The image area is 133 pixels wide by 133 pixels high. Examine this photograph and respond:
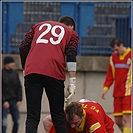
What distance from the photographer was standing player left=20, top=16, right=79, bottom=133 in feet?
27.0

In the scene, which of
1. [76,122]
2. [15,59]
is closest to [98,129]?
[76,122]

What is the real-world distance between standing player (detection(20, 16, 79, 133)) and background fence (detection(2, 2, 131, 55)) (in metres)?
6.83

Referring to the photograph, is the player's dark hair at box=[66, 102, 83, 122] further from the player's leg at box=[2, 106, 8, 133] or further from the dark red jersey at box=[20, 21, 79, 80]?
the player's leg at box=[2, 106, 8, 133]

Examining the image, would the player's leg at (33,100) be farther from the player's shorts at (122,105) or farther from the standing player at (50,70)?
the player's shorts at (122,105)

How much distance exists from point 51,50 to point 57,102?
2.04 ft

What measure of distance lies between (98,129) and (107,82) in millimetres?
4881

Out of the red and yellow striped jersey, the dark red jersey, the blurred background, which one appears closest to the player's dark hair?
the dark red jersey

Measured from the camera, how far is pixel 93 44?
15312 millimetres

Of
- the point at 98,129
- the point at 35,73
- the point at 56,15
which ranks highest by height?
the point at 56,15

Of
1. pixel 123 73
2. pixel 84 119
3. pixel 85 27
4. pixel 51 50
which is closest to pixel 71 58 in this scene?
pixel 51 50

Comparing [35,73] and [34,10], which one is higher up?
[34,10]

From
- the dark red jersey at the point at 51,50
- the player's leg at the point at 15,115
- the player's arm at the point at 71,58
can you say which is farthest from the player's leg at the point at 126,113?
the dark red jersey at the point at 51,50

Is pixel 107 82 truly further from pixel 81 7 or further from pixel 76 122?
pixel 76 122

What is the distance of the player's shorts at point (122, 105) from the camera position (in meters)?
12.8
